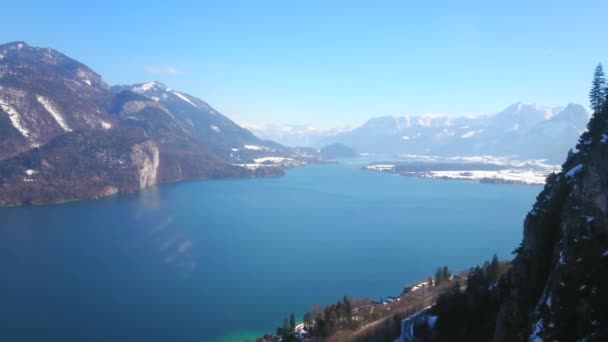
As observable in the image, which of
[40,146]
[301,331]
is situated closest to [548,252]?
[301,331]

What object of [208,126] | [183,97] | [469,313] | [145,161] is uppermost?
[183,97]

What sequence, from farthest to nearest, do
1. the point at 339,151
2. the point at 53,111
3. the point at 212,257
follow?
1. the point at 339,151
2. the point at 53,111
3. the point at 212,257

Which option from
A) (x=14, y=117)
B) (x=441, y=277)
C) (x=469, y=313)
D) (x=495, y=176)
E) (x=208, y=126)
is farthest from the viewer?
(x=208, y=126)

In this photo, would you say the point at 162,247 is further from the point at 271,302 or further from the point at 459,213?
the point at 459,213

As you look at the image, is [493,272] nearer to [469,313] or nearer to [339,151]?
[469,313]

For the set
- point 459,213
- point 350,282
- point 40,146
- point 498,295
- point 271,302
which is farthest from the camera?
point 40,146

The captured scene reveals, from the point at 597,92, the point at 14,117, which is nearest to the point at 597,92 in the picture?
the point at 597,92

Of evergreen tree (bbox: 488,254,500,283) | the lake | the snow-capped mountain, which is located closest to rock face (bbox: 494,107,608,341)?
Result: evergreen tree (bbox: 488,254,500,283)

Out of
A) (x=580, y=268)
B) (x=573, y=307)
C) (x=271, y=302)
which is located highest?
(x=580, y=268)
